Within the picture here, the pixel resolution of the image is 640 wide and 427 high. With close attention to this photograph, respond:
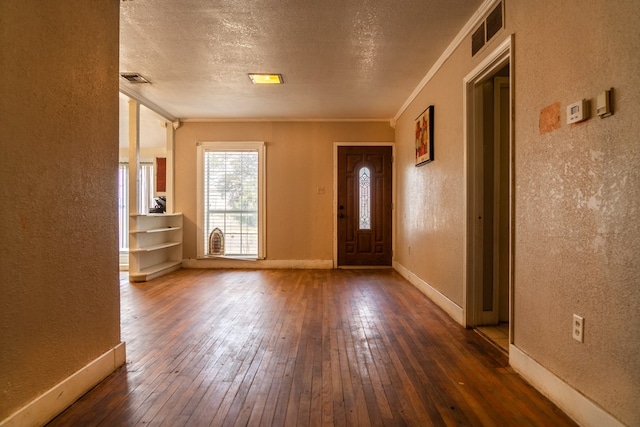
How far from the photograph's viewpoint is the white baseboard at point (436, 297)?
3195mm

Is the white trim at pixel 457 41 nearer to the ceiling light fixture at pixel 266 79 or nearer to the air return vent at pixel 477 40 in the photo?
the air return vent at pixel 477 40

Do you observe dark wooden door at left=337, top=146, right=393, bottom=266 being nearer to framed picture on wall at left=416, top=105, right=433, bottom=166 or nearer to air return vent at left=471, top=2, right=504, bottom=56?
framed picture on wall at left=416, top=105, right=433, bottom=166

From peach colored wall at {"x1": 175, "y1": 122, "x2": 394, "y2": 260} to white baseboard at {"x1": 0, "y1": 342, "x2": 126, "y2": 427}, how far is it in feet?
13.1

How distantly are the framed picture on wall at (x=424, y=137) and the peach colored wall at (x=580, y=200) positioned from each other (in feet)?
4.30

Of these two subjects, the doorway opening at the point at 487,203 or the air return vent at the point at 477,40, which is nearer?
the air return vent at the point at 477,40

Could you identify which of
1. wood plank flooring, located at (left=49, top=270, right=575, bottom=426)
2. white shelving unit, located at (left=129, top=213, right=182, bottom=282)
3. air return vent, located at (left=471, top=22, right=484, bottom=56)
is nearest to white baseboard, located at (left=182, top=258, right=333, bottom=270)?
white shelving unit, located at (left=129, top=213, right=182, bottom=282)

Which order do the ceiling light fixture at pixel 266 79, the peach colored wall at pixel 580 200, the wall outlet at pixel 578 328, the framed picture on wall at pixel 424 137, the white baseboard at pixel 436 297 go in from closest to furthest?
the peach colored wall at pixel 580 200, the wall outlet at pixel 578 328, the white baseboard at pixel 436 297, the framed picture on wall at pixel 424 137, the ceiling light fixture at pixel 266 79

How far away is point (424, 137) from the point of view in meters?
4.21

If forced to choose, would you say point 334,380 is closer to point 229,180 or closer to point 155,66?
point 155,66

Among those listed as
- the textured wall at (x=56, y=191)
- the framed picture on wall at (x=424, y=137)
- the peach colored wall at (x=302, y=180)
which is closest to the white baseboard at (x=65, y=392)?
the textured wall at (x=56, y=191)

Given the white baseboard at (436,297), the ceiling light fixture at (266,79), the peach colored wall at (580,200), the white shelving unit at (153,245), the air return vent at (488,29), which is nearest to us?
the peach colored wall at (580,200)

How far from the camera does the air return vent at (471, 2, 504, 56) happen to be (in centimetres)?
247

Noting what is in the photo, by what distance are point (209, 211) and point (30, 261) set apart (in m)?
4.64

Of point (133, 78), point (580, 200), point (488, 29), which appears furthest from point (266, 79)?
point (580, 200)
